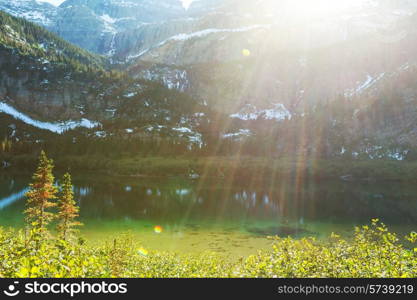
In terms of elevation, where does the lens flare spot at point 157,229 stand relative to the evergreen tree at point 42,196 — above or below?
below

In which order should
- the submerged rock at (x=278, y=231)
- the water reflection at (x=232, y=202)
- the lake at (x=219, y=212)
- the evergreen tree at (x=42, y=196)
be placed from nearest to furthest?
the evergreen tree at (x=42, y=196)
the lake at (x=219, y=212)
the submerged rock at (x=278, y=231)
the water reflection at (x=232, y=202)

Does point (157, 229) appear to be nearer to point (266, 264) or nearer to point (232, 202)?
point (232, 202)

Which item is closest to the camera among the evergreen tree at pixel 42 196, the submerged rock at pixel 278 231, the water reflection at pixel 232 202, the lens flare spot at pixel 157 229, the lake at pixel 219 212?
the evergreen tree at pixel 42 196

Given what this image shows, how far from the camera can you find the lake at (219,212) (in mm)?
59906

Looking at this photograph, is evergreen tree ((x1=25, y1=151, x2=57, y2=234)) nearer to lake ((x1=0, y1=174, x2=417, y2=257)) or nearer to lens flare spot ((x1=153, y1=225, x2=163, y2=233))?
lake ((x1=0, y1=174, x2=417, y2=257))

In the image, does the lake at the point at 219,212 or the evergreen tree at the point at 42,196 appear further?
the lake at the point at 219,212

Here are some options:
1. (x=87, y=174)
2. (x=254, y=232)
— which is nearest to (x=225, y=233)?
(x=254, y=232)

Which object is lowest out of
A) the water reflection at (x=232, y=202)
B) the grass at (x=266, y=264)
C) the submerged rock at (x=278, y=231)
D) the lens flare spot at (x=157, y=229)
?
the submerged rock at (x=278, y=231)

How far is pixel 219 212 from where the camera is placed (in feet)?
293

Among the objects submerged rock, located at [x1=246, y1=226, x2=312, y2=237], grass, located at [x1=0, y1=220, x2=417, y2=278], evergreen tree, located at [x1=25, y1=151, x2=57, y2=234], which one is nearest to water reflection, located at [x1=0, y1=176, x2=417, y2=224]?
submerged rock, located at [x1=246, y1=226, x2=312, y2=237]

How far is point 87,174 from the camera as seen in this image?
171250 millimetres

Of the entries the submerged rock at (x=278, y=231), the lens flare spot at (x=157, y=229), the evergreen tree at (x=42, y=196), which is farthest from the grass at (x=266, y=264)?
the submerged rock at (x=278, y=231)

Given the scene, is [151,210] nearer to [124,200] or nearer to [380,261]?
[124,200]

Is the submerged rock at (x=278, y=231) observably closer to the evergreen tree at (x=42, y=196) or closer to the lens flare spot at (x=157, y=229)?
the lens flare spot at (x=157, y=229)
